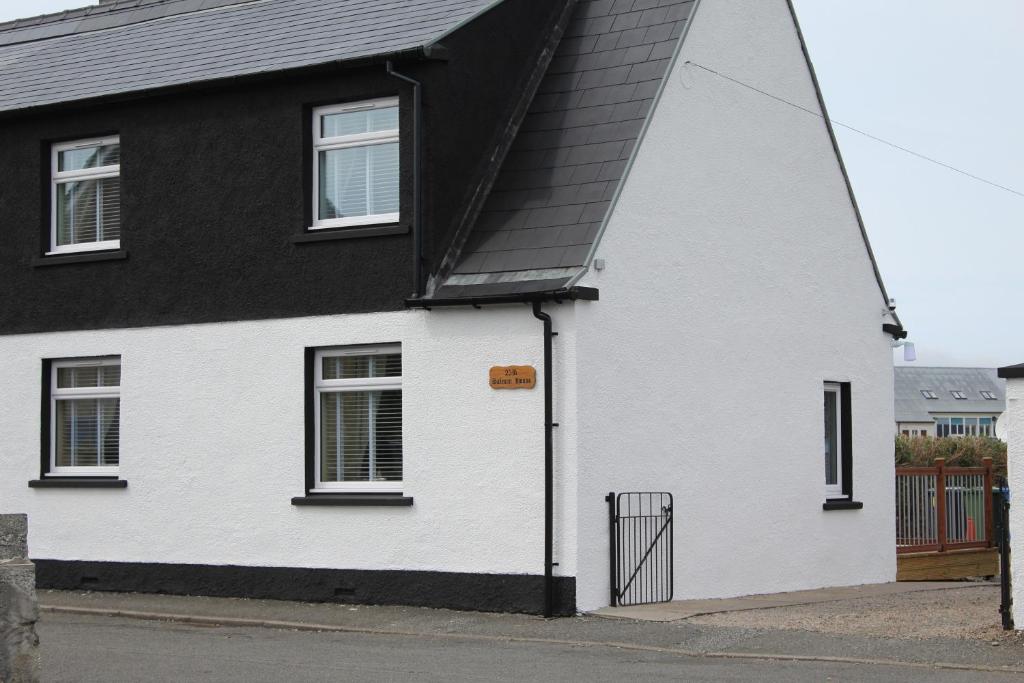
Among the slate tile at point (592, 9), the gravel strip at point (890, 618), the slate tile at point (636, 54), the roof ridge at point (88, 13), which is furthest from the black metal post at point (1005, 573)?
the roof ridge at point (88, 13)

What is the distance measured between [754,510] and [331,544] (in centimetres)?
506

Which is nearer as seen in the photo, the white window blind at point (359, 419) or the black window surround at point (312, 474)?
the black window surround at point (312, 474)

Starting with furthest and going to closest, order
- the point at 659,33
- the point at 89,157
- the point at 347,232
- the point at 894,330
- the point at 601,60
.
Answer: the point at 894,330 → the point at 89,157 → the point at 601,60 → the point at 659,33 → the point at 347,232

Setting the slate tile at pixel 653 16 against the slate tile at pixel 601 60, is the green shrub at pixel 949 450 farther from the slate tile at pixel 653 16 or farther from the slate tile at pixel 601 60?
the slate tile at pixel 601 60

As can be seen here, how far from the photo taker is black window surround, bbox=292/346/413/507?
16.5 metres

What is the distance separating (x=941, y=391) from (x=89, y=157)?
372 feet

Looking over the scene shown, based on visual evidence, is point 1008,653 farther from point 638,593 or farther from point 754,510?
point 754,510

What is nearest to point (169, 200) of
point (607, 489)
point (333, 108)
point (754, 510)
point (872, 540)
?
point (333, 108)

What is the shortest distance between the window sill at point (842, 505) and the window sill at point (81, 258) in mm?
9176

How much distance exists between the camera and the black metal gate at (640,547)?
1578 centimetres

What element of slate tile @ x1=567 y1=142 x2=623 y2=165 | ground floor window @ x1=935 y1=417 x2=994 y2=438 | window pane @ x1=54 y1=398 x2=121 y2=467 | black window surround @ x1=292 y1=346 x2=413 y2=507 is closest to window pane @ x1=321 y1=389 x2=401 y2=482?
black window surround @ x1=292 y1=346 x2=413 y2=507

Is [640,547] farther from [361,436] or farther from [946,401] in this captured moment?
[946,401]

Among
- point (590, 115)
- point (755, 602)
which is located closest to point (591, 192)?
point (590, 115)

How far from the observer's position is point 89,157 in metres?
19.3
